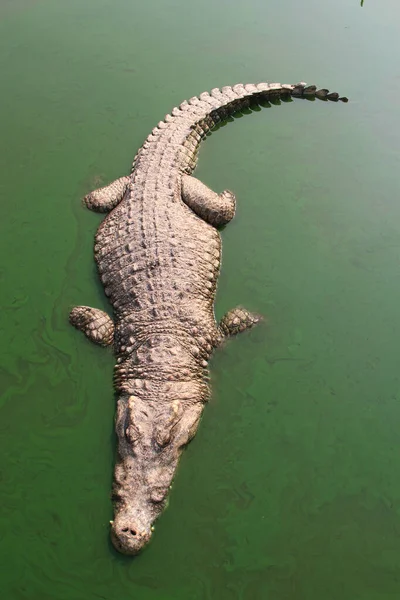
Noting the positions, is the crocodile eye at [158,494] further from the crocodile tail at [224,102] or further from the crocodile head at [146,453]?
the crocodile tail at [224,102]

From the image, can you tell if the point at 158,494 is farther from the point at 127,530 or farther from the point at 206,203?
the point at 206,203

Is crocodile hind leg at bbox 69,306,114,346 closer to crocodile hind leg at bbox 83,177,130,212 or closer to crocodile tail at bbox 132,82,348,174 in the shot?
crocodile hind leg at bbox 83,177,130,212

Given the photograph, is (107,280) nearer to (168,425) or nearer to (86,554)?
(168,425)

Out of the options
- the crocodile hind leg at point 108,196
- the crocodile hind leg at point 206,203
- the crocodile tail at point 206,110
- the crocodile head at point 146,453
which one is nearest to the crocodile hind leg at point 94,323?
the crocodile head at point 146,453

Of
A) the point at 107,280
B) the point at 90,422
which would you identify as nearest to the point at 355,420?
the point at 90,422

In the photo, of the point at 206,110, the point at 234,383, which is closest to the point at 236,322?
the point at 234,383
